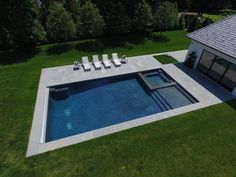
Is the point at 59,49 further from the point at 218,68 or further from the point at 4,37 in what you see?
the point at 218,68

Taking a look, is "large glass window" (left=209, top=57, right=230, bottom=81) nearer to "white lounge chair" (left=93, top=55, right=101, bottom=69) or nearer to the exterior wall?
the exterior wall

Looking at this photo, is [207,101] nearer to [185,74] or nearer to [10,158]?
[185,74]

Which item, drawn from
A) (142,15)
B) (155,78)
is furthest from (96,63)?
(142,15)

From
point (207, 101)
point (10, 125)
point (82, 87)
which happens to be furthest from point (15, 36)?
point (207, 101)

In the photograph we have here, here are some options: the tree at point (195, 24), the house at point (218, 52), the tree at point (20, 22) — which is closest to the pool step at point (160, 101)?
the house at point (218, 52)

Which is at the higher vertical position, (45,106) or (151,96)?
(45,106)
